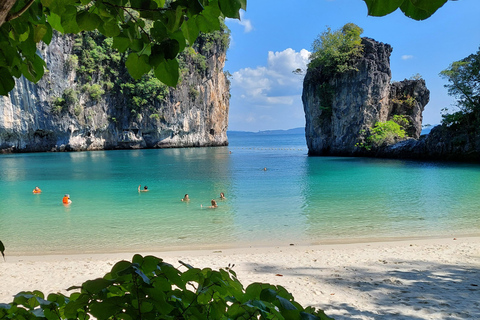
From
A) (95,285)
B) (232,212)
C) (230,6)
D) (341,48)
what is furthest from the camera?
(341,48)

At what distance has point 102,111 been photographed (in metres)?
50.8

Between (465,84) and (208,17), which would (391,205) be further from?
(465,84)

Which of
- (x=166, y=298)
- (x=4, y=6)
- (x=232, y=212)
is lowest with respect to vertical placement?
(x=232, y=212)

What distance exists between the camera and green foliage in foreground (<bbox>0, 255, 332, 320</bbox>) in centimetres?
93

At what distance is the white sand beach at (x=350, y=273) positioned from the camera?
13.4 ft

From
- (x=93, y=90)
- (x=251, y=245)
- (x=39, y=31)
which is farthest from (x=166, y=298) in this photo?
(x=93, y=90)

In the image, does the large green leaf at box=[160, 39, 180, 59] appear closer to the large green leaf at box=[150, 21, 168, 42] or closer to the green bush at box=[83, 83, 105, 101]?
the large green leaf at box=[150, 21, 168, 42]

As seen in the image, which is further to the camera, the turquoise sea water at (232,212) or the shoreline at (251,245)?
the turquoise sea water at (232,212)

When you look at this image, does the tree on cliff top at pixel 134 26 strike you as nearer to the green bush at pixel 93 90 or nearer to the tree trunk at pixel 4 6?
the tree trunk at pixel 4 6

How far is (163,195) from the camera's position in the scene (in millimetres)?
15086

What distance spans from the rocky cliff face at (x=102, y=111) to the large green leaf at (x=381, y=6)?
4570cm

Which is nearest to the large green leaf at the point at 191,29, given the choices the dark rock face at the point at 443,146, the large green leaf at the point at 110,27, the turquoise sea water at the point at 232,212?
the large green leaf at the point at 110,27

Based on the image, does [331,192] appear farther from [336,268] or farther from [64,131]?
[64,131]

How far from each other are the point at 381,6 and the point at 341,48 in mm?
39433
